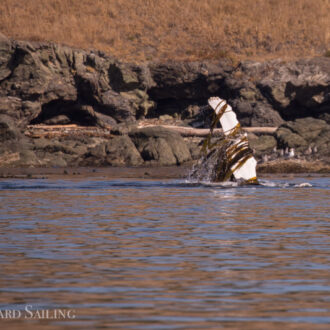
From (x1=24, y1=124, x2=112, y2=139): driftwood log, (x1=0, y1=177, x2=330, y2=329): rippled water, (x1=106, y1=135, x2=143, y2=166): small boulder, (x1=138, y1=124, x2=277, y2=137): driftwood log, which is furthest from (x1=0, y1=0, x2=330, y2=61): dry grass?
(x1=0, y1=177, x2=330, y2=329): rippled water

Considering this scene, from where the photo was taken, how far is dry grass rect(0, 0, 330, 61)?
68.4 m

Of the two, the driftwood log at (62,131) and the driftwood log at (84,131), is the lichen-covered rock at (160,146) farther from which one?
the driftwood log at (84,131)

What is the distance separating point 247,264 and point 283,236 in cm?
294

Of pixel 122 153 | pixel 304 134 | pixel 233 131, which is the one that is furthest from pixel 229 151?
pixel 304 134

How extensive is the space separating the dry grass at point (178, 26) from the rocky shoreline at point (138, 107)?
3514 millimetres

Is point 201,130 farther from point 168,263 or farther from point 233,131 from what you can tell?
point 168,263

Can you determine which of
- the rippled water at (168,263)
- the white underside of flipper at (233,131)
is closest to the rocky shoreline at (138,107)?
the white underside of flipper at (233,131)

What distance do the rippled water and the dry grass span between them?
166ft

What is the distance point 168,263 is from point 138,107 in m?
53.2

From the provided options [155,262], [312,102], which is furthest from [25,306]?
[312,102]

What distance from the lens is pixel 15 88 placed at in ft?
178

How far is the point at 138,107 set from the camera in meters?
62.3

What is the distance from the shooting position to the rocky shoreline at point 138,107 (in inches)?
1821

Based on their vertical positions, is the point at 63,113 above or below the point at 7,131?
above
